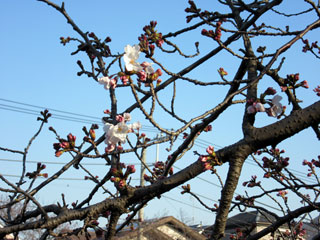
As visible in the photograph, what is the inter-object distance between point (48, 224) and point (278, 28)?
2.07 meters

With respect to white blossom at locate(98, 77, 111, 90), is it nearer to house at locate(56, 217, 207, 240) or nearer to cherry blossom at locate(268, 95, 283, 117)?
cherry blossom at locate(268, 95, 283, 117)

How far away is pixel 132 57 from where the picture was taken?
1.87 m

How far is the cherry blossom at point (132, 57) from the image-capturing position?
183 centimetres

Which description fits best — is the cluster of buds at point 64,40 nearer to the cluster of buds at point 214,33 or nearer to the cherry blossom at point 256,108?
the cluster of buds at point 214,33

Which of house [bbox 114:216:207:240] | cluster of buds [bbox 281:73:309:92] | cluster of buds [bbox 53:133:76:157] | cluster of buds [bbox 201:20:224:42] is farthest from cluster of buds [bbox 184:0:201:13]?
house [bbox 114:216:207:240]

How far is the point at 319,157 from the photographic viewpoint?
3.73m

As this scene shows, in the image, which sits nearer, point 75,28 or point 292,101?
point 292,101

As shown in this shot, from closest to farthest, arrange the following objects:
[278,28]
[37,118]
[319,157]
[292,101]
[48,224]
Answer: [48,224] → [292,101] → [278,28] → [37,118] → [319,157]

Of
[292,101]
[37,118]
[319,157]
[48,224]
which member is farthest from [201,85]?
[319,157]

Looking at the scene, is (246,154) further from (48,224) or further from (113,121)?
(48,224)

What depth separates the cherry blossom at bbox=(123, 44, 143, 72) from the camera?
72.2 inches

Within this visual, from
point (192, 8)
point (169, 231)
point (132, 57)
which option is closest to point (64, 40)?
point (192, 8)

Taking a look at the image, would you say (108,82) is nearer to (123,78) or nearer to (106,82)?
(106,82)

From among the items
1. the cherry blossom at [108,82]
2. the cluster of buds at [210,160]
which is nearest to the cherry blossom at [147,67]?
the cherry blossom at [108,82]
